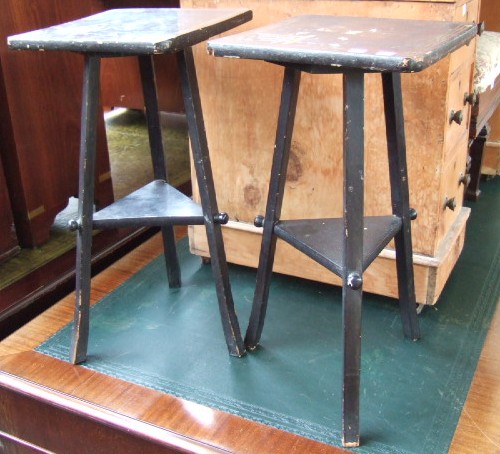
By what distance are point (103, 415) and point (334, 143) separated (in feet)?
2.77

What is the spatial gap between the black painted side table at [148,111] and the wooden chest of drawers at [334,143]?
0.18 m

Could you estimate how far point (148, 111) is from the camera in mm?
1661

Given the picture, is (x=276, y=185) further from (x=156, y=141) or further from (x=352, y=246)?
(x=156, y=141)

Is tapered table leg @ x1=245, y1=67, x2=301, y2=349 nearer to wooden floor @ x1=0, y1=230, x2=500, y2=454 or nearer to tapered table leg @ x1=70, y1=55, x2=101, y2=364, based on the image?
wooden floor @ x1=0, y1=230, x2=500, y2=454

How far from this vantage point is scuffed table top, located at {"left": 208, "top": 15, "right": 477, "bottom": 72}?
1.03 m

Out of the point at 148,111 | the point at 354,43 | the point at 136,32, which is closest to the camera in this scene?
the point at 354,43

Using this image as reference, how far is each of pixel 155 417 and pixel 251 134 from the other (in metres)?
0.77

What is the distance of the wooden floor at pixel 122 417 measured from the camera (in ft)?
4.20

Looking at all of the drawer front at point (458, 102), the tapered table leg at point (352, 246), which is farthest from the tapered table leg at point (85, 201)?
the drawer front at point (458, 102)

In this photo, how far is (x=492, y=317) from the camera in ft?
5.45

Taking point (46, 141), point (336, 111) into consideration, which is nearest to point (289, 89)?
point (336, 111)

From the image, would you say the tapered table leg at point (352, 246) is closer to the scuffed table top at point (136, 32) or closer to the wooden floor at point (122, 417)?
the wooden floor at point (122, 417)

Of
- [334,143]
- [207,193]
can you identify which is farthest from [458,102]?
[207,193]

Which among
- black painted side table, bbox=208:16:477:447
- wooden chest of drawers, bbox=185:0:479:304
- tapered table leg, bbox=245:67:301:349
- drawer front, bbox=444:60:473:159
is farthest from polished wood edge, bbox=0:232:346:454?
drawer front, bbox=444:60:473:159
